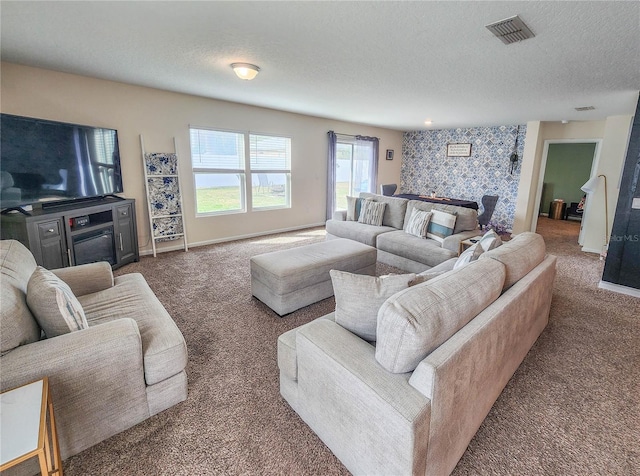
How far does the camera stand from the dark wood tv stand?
2.96 m

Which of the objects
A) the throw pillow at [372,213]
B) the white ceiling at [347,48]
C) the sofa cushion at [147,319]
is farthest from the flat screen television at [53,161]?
the throw pillow at [372,213]

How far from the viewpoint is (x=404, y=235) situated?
4.20 m

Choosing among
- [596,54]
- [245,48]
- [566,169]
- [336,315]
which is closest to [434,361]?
[336,315]

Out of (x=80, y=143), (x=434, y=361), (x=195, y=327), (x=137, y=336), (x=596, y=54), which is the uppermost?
(x=596, y=54)

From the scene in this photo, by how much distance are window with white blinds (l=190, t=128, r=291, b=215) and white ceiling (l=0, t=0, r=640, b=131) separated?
0.91m

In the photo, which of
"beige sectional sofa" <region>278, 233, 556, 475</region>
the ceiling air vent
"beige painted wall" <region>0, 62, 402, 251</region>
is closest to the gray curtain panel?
"beige painted wall" <region>0, 62, 402, 251</region>

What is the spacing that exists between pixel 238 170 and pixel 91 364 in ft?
14.2

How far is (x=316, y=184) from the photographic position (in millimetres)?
6629

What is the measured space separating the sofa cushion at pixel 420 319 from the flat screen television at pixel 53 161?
373 cm

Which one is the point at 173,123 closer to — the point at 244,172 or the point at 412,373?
the point at 244,172

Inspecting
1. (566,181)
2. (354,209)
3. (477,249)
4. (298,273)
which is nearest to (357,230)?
(354,209)

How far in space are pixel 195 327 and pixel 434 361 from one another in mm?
2167

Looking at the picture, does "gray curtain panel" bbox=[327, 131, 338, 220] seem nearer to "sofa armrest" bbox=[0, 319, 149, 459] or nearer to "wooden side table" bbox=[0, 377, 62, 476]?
"sofa armrest" bbox=[0, 319, 149, 459]

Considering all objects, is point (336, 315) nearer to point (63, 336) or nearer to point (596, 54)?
point (63, 336)
